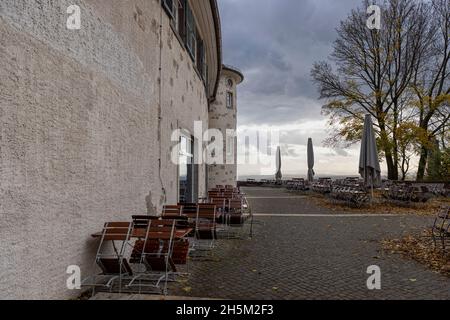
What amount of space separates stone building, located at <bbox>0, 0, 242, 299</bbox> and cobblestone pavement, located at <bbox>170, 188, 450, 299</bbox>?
156 centimetres

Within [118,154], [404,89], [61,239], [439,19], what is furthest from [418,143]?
[61,239]

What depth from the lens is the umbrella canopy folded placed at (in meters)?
14.8

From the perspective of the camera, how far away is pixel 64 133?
4.51 meters

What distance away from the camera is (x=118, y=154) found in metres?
6.16

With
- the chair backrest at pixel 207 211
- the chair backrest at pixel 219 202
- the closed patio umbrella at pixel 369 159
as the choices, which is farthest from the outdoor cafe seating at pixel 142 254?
the closed patio umbrella at pixel 369 159

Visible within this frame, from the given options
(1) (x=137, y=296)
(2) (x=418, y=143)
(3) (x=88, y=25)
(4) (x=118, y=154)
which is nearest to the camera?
(1) (x=137, y=296)

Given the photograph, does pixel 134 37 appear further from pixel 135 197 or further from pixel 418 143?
pixel 418 143

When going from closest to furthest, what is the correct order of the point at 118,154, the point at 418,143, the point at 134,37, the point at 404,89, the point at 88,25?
the point at 88,25, the point at 118,154, the point at 134,37, the point at 418,143, the point at 404,89

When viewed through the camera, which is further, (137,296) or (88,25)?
(88,25)

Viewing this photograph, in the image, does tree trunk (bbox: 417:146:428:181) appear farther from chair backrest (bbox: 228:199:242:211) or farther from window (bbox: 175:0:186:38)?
chair backrest (bbox: 228:199:242:211)

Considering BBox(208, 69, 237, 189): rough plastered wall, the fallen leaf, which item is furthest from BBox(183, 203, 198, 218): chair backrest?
BBox(208, 69, 237, 189): rough plastered wall

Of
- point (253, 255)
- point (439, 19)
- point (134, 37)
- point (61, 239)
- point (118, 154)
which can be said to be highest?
point (439, 19)

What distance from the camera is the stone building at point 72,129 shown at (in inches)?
144

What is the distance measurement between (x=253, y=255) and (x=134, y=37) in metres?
4.29
